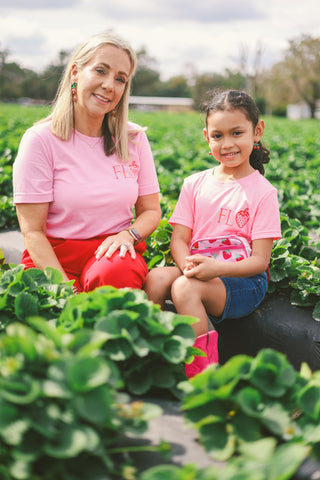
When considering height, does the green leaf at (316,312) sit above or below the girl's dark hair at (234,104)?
below

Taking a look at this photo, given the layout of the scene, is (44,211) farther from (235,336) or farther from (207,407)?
(207,407)

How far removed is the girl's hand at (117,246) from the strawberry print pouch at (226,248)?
37 cm

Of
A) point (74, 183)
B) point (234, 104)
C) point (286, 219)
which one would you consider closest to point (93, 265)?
point (74, 183)

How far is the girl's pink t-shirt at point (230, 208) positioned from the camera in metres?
2.71

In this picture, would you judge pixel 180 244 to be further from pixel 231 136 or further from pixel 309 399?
pixel 309 399

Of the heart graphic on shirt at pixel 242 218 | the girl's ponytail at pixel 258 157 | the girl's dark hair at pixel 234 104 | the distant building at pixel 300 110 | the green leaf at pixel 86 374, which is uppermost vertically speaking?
the girl's dark hair at pixel 234 104

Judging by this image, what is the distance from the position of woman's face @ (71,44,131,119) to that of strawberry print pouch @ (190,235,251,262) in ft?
2.93

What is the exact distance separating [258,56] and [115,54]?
68.6 meters

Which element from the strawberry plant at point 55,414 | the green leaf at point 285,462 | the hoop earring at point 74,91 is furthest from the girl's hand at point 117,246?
the green leaf at point 285,462

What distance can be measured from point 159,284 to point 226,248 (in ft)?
1.29

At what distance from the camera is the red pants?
8.41 ft

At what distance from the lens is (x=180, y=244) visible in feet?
9.36

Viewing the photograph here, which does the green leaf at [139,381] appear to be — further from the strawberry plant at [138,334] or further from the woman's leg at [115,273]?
the woman's leg at [115,273]

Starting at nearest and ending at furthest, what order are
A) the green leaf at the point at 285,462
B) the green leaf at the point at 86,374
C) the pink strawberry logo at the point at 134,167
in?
the green leaf at the point at 285,462, the green leaf at the point at 86,374, the pink strawberry logo at the point at 134,167
